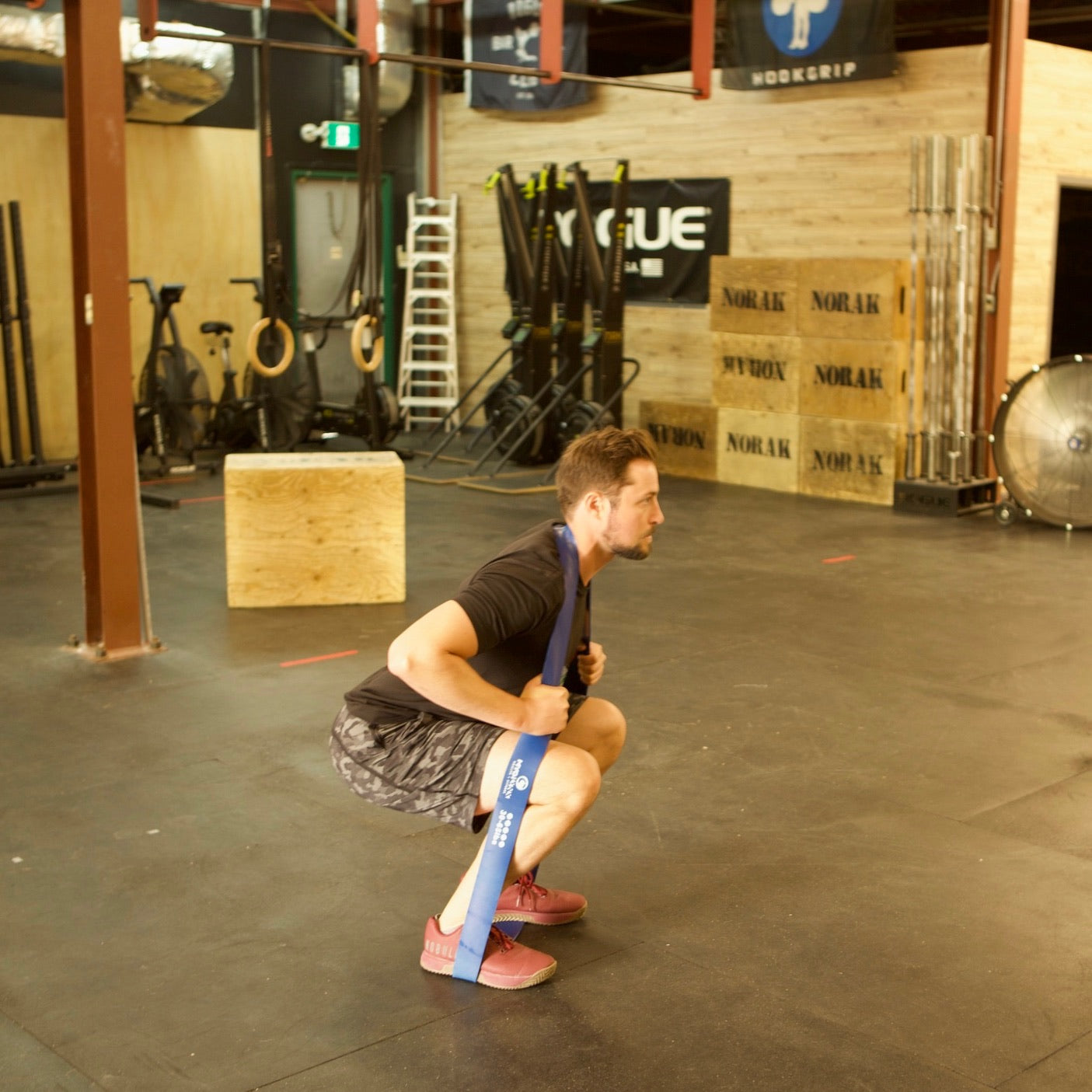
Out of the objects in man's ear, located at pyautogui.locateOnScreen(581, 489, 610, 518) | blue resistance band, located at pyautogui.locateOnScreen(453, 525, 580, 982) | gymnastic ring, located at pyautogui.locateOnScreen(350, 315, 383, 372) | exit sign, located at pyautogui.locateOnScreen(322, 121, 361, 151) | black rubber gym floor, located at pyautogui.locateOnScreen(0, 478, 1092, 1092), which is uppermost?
exit sign, located at pyautogui.locateOnScreen(322, 121, 361, 151)

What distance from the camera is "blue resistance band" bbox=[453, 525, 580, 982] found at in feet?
8.61

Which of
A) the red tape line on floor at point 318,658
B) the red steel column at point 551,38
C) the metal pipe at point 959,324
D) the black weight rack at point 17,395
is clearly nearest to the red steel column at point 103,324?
the red tape line on floor at point 318,658

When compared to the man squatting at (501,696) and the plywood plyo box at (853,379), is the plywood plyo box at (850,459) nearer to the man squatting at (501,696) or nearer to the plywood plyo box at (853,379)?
the plywood plyo box at (853,379)

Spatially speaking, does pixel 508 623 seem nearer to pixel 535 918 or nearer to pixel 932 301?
pixel 535 918

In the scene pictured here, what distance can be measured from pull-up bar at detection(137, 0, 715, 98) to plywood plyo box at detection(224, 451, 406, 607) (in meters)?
2.03

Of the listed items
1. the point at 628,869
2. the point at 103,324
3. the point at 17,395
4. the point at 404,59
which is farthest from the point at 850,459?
the point at 628,869

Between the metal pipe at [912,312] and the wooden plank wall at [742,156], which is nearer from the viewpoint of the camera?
the metal pipe at [912,312]

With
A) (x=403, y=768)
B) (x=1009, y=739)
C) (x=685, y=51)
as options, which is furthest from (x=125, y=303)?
(x=685, y=51)

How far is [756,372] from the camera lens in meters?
8.98

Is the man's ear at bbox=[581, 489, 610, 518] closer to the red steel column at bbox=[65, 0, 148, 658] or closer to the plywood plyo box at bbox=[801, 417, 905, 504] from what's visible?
the red steel column at bbox=[65, 0, 148, 658]

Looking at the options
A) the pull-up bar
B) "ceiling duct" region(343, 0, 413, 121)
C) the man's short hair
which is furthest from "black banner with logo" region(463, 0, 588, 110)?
the man's short hair

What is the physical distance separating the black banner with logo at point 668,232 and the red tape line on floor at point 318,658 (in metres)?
5.32

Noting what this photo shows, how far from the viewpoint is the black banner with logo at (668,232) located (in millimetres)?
9891

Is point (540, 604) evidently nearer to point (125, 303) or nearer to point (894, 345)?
point (125, 303)
